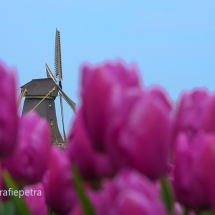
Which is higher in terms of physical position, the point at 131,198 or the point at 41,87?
the point at 131,198

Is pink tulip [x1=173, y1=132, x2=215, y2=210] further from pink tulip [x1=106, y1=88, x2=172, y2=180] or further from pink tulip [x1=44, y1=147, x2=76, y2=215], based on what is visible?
pink tulip [x1=44, y1=147, x2=76, y2=215]

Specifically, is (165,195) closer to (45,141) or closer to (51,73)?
(45,141)

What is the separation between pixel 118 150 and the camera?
72 cm

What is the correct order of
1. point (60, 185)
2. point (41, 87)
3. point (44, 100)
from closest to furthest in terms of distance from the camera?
point (60, 185) < point (44, 100) < point (41, 87)

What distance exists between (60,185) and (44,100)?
29610 millimetres

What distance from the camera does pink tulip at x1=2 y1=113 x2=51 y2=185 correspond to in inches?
38.2

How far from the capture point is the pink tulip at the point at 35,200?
1.10m

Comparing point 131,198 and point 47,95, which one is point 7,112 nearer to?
point 131,198

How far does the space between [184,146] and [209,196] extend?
13cm

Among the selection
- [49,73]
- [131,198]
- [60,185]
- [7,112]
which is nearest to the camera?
[131,198]

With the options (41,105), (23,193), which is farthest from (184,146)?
(41,105)

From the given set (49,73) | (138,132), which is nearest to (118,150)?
(138,132)

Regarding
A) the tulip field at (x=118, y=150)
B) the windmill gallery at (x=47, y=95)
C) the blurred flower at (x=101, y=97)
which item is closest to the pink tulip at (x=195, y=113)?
the tulip field at (x=118, y=150)

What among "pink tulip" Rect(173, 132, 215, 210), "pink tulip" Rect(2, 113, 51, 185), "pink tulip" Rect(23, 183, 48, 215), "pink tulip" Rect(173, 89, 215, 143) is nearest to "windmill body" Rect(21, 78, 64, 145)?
"pink tulip" Rect(23, 183, 48, 215)
